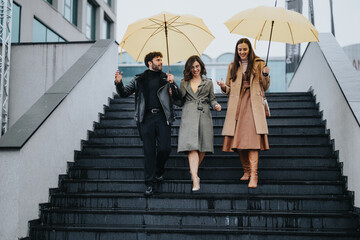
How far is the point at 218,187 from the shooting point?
528 centimetres

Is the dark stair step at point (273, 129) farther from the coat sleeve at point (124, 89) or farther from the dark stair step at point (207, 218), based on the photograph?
the dark stair step at point (207, 218)

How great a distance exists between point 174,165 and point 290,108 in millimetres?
2657

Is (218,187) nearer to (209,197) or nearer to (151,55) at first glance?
(209,197)

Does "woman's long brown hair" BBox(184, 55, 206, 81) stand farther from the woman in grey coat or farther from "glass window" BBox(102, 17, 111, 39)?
"glass window" BBox(102, 17, 111, 39)

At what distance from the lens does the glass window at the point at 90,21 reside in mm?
20312

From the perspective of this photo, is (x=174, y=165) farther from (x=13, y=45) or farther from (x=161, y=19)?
(x=13, y=45)

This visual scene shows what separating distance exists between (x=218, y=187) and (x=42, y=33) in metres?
12.7

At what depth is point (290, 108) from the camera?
7371 millimetres

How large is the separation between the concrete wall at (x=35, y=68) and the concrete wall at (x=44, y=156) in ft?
7.53

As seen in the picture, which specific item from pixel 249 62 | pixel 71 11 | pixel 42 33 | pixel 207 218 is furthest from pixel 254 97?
pixel 71 11

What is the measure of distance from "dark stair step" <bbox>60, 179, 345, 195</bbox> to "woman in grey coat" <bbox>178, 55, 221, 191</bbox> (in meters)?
0.27

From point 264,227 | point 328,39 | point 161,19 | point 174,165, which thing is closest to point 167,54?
point 161,19

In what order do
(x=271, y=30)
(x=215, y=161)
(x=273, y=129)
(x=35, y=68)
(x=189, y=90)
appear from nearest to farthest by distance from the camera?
1. (x=271, y=30)
2. (x=189, y=90)
3. (x=215, y=161)
4. (x=273, y=129)
5. (x=35, y=68)

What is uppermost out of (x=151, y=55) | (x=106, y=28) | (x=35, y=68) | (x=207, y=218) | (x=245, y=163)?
(x=106, y=28)
